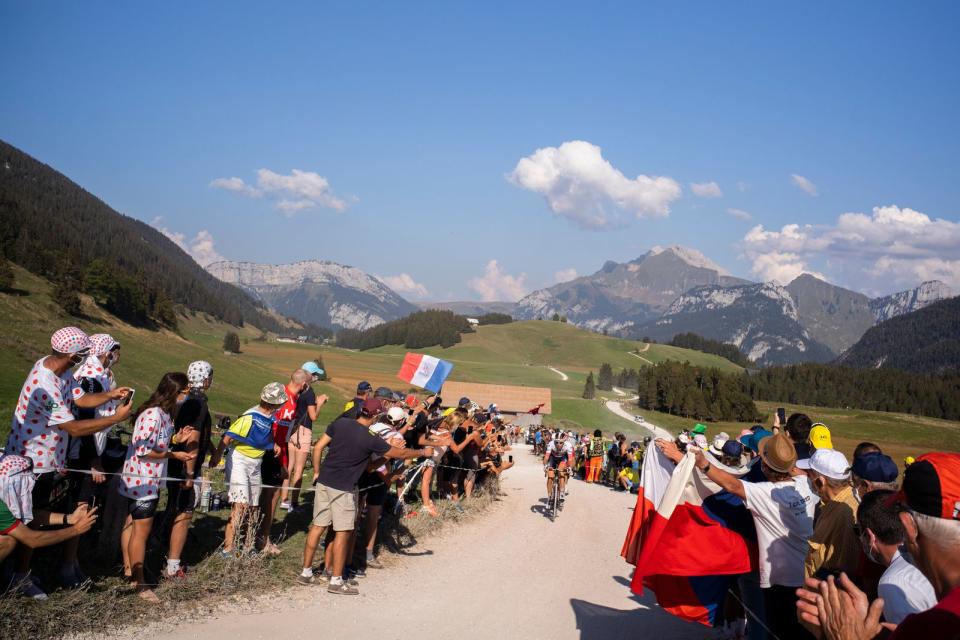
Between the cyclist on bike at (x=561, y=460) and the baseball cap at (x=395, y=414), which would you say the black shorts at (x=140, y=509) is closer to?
the baseball cap at (x=395, y=414)

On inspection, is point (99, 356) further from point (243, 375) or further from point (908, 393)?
point (908, 393)

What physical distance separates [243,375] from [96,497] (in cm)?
5611

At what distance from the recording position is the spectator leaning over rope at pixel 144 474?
22.3 feet

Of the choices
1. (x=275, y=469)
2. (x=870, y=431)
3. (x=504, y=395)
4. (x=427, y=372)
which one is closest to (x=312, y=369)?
(x=275, y=469)

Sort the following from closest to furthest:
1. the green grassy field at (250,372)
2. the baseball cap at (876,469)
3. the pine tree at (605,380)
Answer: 1. the baseball cap at (876,469)
2. the green grassy field at (250,372)
3. the pine tree at (605,380)

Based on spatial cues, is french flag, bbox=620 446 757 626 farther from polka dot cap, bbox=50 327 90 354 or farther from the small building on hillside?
the small building on hillside

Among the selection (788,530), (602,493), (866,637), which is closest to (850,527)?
(788,530)

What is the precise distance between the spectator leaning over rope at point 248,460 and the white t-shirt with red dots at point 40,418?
2198 millimetres

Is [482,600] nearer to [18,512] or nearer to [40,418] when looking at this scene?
[18,512]

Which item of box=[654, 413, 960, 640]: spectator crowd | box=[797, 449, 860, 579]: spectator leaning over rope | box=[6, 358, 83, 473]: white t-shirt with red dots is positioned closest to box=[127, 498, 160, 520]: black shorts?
box=[6, 358, 83, 473]: white t-shirt with red dots

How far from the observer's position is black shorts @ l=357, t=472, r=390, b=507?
30.9 feet

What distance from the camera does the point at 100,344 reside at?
7340 mm

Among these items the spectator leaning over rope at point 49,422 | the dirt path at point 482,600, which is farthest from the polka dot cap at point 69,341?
the dirt path at point 482,600

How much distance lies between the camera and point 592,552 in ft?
39.9
